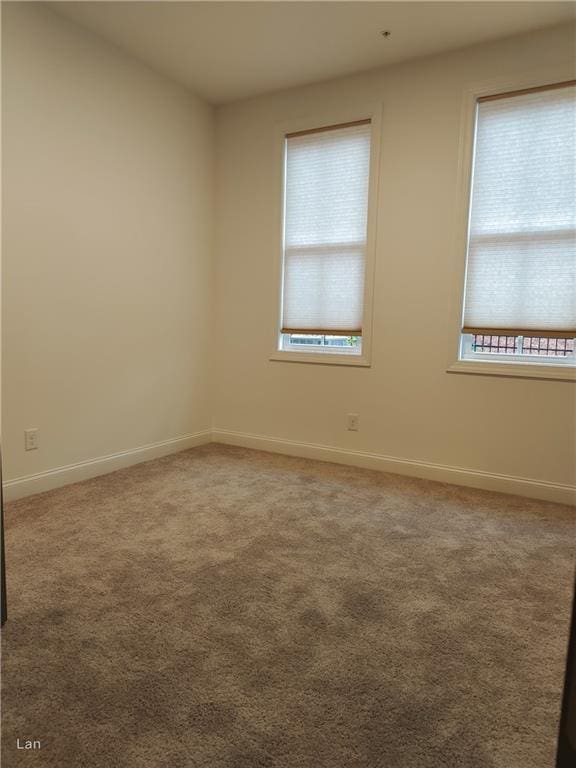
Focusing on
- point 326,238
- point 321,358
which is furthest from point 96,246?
point 321,358

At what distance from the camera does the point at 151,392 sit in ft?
12.0

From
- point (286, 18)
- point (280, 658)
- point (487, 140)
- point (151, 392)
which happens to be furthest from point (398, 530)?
point (286, 18)

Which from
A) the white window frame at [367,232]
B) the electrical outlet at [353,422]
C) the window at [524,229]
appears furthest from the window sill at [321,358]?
the window at [524,229]

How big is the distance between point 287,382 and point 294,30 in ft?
7.61

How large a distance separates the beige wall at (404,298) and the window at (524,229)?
0.15 meters

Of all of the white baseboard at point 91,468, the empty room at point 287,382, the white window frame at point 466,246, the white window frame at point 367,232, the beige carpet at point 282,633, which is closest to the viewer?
the beige carpet at point 282,633

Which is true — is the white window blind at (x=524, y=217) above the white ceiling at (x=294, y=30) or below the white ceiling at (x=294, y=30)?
below

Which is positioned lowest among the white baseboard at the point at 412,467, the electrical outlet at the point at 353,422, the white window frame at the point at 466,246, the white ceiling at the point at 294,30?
the white baseboard at the point at 412,467

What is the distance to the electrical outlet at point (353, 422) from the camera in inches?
143

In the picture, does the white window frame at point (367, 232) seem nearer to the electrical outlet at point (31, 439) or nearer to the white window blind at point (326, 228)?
the white window blind at point (326, 228)

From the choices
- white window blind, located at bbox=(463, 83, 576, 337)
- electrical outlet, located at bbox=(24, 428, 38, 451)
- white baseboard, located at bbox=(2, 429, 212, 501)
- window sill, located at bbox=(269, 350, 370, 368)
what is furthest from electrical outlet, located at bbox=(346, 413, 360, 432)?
electrical outlet, located at bbox=(24, 428, 38, 451)

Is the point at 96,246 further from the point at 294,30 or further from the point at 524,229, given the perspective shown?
the point at 524,229

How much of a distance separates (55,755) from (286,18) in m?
3.40

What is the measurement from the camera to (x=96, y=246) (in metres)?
3.13
